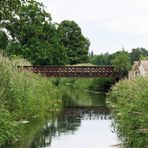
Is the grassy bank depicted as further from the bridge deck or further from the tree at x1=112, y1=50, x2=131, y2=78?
the tree at x1=112, y1=50, x2=131, y2=78

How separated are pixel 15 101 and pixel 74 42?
79.2 m

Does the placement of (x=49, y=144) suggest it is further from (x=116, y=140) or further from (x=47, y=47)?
(x=47, y=47)

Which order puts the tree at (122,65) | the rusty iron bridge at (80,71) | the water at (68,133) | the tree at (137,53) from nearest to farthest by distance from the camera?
the water at (68,133)
the tree at (122,65)
the rusty iron bridge at (80,71)
the tree at (137,53)

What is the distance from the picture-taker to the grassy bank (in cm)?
2393

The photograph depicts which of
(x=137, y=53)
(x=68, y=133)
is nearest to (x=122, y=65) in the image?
(x=68, y=133)

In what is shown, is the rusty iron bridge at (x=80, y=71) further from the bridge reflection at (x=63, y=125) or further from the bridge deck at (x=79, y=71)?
the bridge reflection at (x=63, y=125)

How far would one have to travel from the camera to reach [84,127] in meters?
32.8

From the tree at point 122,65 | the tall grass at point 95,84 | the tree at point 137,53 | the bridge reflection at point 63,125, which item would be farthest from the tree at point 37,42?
the tree at point 137,53

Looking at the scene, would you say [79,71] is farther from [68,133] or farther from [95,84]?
[68,133]

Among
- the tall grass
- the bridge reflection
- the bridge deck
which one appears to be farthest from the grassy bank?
the tall grass

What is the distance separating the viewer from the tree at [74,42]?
108m

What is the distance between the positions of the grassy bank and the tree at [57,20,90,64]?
64105 millimetres

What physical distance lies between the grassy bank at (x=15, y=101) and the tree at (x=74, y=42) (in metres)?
64.1

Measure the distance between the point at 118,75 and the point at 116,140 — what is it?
4761 centimetres
